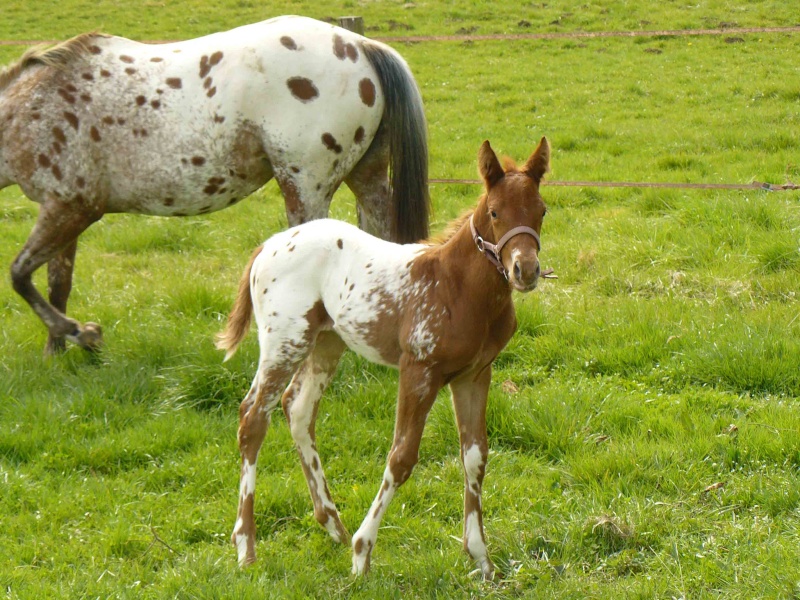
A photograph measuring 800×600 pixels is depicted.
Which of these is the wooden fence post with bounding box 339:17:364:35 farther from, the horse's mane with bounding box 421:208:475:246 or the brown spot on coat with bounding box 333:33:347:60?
the horse's mane with bounding box 421:208:475:246

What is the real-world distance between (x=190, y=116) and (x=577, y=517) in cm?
334

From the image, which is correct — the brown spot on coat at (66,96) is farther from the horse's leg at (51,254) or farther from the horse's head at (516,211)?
the horse's head at (516,211)

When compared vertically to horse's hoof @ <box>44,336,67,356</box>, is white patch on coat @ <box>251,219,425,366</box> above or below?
above

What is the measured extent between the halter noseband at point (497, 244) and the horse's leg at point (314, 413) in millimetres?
939

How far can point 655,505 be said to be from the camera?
3969 millimetres

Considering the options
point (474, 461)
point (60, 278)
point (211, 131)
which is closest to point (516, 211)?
point (474, 461)

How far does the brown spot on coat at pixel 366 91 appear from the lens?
5.62m

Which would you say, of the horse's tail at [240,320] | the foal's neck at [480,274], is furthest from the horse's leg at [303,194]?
the foal's neck at [480,274]

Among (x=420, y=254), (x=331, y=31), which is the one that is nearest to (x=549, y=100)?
(x=331, y=31)

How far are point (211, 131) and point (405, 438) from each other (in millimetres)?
2804

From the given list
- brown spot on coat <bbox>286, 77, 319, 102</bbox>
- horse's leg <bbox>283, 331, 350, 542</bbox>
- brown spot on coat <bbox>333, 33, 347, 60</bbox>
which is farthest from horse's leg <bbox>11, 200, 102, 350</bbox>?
horse's leg <bbox>283, 331, 350, 542</bbox>

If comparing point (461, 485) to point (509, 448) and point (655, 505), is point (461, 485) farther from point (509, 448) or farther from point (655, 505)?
point (655, 505)

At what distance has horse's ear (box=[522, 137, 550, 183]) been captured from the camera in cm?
343

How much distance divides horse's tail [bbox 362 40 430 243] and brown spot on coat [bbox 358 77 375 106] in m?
0.09
